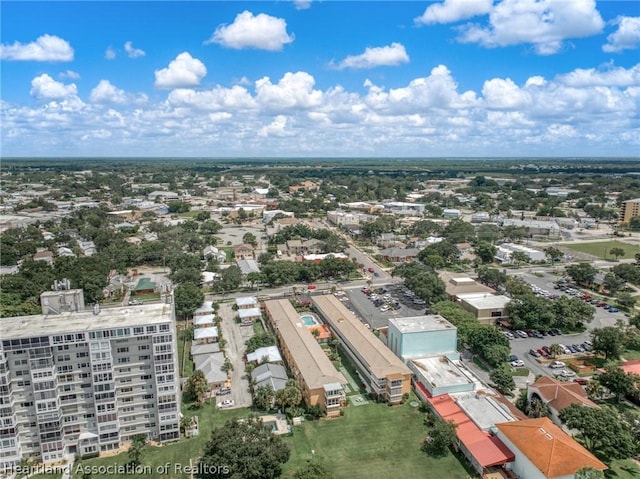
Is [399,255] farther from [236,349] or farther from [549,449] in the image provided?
[549,449]

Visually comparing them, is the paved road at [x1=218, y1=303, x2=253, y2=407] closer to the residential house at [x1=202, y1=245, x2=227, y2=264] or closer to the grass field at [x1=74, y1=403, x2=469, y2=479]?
the grass field at [x1=74, y1=403, x2=469, y2=479]

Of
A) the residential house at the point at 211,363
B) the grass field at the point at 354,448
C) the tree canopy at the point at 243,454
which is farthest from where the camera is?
the residential house at the point at 211,363

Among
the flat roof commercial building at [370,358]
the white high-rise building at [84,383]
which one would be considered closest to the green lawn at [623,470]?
the flat roof commercial building at [370,358]

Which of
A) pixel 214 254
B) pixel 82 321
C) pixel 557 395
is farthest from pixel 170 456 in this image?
pixel 214 254

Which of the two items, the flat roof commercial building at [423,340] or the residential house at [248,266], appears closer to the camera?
the flat roof commercial building at [423,340]

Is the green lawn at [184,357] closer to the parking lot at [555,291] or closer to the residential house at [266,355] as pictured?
the residential house at [266,355]

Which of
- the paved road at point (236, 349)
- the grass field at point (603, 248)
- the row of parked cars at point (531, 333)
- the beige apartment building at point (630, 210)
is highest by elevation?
the beige apartment building at point (630, 210)

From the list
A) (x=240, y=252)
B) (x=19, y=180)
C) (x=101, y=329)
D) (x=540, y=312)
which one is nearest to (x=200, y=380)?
(x=101, y=329)

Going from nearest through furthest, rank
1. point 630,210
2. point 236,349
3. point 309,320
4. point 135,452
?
point 135,452 < point 236,349 < point 309,320 < point 630,210
